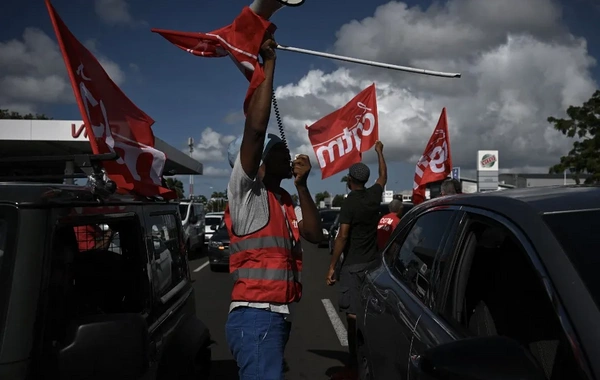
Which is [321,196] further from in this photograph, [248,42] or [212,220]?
[248,42]

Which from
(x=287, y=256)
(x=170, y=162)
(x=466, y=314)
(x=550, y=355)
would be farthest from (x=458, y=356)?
(x=170, y=162)

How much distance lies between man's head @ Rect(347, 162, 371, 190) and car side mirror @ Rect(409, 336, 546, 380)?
173 inches

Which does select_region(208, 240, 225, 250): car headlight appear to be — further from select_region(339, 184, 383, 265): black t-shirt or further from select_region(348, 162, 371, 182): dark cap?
select_region(339, 184, 383, 265): black t-shirt

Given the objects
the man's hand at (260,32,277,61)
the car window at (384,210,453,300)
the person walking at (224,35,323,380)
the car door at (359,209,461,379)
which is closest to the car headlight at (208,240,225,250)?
the car door at (359,209,461,379)

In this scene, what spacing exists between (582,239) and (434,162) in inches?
299

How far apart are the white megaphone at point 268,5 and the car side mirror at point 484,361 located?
73.3 inches

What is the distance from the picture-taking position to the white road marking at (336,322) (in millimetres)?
7047

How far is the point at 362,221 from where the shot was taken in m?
5.82

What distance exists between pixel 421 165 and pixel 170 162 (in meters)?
23.3

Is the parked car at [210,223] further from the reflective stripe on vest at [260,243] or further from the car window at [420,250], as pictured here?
the reflective stripe on vest at [260,243]

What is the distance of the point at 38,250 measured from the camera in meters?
2.08

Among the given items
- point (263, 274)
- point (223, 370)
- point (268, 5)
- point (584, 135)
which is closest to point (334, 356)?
point (223, 370)

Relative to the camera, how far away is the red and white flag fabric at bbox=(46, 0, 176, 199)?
3383 mm

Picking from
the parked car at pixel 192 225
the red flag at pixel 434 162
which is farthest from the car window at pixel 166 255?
the parked car at pixel 192 225
